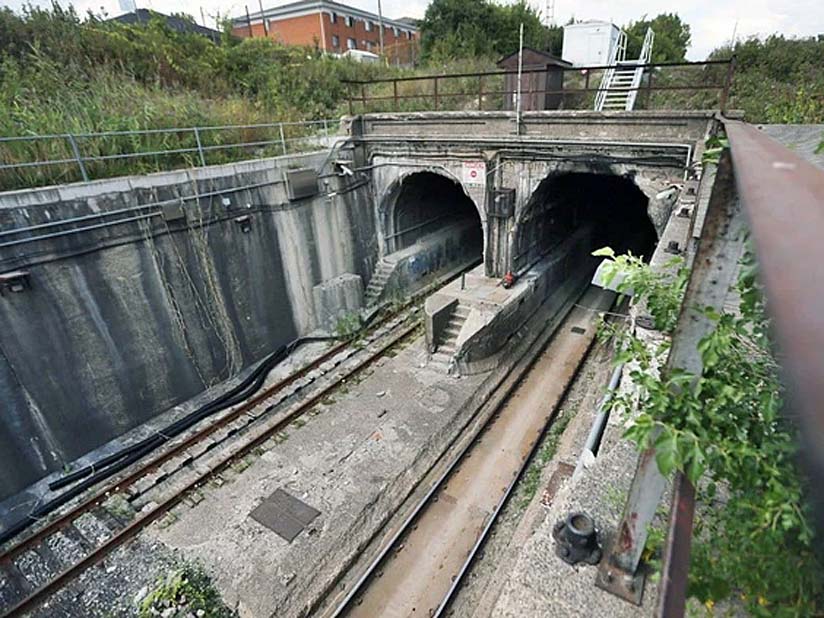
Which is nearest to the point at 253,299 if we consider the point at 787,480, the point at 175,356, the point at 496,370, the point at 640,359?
the point at 175,356

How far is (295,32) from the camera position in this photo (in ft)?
149

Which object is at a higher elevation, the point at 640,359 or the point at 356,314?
the point at 640,359

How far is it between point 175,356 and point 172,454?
105 inches

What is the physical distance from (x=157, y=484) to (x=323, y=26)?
46.1 m

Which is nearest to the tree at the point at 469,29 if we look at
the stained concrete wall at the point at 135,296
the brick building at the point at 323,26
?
the brick building at the point at 323,26

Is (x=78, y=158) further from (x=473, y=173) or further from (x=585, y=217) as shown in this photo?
(x=585, y=217)

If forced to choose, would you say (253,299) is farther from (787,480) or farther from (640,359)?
(787,480)

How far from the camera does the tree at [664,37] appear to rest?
32.5m

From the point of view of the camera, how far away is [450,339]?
1355cm

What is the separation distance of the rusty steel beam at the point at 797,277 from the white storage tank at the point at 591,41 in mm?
25887

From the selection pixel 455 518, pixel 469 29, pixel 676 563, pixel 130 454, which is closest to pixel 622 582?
pixel 676 563

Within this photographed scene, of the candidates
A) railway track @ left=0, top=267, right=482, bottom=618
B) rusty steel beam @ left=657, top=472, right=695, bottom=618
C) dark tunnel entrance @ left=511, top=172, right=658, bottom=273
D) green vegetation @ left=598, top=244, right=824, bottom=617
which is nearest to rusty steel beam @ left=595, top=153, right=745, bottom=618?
rusty steel beam @ left=657, top=472, right=695, bottom=618

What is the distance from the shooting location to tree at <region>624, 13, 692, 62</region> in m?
32.5

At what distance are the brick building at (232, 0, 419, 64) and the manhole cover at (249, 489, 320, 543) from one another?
128 ft
